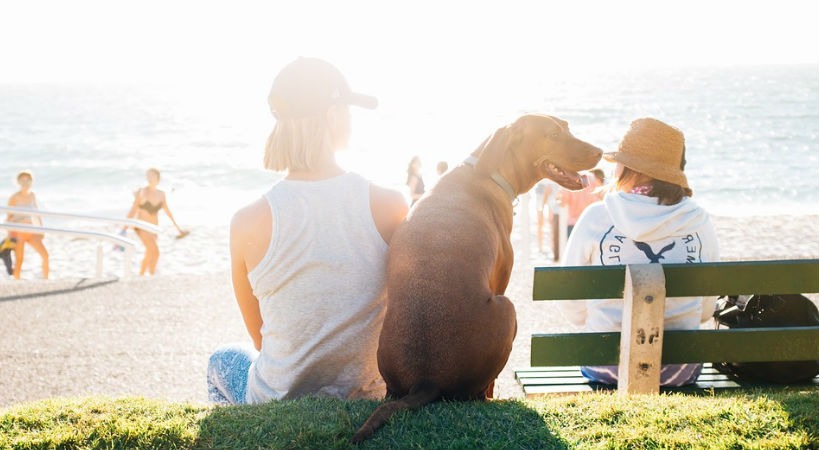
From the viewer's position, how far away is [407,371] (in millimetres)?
2982

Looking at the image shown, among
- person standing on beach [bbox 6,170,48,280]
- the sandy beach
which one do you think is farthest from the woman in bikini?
the sandy beach

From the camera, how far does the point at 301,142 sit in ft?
10.7

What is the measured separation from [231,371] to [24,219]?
39.4 feet

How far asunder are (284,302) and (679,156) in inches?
84.7

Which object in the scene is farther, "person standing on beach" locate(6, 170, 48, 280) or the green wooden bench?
"person standing on beach" locate(6, 170, 48, 280)

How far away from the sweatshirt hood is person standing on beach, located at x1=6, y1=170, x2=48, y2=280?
11.5 metres

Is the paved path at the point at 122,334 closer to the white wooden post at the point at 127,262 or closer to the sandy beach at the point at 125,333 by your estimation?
the sandy beach at the point at 125,333

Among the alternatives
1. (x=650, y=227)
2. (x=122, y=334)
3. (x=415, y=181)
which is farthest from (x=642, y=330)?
(x=415, y=181)

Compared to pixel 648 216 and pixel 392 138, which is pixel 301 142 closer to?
pixel 648 216

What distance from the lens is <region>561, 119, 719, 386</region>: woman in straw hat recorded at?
12.5 feet

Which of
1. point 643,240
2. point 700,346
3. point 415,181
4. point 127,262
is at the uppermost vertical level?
point 643,240

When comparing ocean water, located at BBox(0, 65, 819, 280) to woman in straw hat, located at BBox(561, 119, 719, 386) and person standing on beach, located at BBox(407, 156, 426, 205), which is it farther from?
woman in straw hat, located at BBox(561, 119, 719, 386)

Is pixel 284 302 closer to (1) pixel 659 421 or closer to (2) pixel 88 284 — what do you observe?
(1) pixel 659 421

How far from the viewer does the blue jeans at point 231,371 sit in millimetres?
3567
